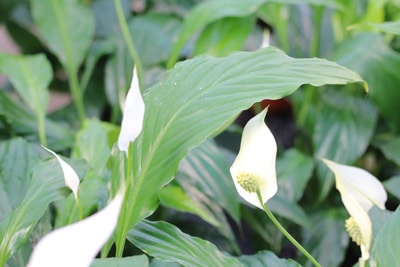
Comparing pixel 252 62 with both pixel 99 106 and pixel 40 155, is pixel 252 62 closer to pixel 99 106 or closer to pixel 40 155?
pixel 40 155

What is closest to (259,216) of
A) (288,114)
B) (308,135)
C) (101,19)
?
(308,135)

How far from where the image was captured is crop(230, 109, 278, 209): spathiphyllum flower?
0.47 metres

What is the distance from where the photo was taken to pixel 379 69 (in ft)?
3.06

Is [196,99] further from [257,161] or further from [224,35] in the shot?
[224,35]

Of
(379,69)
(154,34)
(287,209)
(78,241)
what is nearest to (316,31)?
(379,69)

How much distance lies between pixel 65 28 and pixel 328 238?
0.52 m

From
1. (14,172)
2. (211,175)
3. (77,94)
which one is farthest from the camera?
(77,94)

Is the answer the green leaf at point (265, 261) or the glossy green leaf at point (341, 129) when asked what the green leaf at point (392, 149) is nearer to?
the glossy green leaf at point (341, 129)

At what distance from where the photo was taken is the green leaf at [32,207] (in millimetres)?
489

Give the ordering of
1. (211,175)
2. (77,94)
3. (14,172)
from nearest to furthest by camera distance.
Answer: (14,172)
(211,175)
(77,94)

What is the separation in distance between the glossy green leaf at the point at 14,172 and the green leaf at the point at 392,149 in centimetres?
47

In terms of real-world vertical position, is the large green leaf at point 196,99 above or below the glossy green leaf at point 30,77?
above

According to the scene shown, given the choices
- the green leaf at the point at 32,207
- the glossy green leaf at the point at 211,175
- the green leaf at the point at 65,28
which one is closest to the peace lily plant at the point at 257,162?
the green leaf at the point at 32,207

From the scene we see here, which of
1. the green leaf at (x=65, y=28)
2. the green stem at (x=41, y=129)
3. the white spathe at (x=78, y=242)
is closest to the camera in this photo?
the white spathe at (x=78, y=242)
